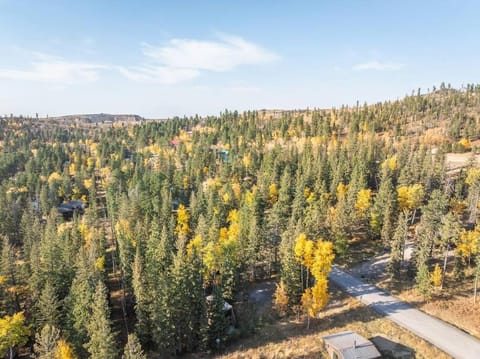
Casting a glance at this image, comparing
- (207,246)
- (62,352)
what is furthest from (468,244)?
(62,352)

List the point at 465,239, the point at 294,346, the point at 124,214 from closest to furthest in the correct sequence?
the point at 294,346 → the point at 465,239 → the point at 124,214

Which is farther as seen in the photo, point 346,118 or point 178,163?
point 346,118

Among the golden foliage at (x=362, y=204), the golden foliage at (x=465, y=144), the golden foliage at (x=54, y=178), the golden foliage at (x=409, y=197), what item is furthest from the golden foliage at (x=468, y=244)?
the golden foliage at (x=54, y=178)

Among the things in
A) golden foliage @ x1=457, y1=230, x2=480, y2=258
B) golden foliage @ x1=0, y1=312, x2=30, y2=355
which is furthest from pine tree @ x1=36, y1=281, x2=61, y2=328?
golden foliage @ x1=457, y1=230, x2=480, y2=258

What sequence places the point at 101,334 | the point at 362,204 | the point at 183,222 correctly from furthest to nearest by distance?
the point at 183,222
the point at 362,204
the point at 101,334

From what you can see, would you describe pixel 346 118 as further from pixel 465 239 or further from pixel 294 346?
pixel 294 346

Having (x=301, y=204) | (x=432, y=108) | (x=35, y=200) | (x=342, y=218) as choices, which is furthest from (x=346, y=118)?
(x=35, y=200)

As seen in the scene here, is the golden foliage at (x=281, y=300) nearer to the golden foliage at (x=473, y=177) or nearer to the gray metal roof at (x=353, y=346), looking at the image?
the gray metal roof at (x=353, y=346)

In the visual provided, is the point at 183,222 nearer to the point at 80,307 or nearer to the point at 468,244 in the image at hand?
the point at 80,307
